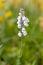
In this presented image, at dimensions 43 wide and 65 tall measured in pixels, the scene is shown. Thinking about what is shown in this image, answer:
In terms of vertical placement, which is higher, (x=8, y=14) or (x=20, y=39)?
(x=8, y=14)

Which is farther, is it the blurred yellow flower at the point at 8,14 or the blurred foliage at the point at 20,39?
the blurred yellow flower at the point at 8,14

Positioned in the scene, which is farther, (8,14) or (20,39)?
(8,14)

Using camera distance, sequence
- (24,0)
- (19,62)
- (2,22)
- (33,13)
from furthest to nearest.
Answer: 1. (24,0)
2. (33,13)
3. (2,22)
4. (19,62)

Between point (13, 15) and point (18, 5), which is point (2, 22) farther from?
point (18, 5)

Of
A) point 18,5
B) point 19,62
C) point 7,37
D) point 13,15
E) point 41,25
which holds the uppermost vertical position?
point 18,5

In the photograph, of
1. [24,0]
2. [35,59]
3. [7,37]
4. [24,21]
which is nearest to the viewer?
[24,21]

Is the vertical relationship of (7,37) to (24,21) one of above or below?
above

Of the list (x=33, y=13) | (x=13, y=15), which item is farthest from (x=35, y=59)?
(x=33, y=13)

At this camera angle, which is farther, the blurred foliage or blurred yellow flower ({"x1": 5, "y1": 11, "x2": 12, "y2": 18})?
blurred yellow flower ({"x1": 5, "y1": 11, "x2": 12, "y2": 18})
